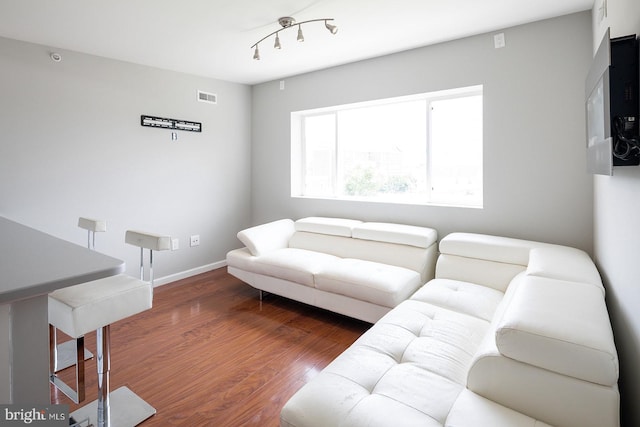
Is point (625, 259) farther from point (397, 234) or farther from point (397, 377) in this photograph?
point (397, 234)

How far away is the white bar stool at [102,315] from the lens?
1.34 m

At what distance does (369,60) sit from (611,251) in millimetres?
2796

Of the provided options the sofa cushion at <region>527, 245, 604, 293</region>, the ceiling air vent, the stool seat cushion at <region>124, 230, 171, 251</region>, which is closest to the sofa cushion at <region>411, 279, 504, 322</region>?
the sofa cushion at <region>527, 245, 604, 293</region>

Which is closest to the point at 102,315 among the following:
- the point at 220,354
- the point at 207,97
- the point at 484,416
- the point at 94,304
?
the point at 94,304

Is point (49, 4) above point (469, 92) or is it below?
above

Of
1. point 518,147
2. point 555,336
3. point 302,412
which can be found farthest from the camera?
point 518,147

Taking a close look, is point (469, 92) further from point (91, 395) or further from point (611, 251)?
point (91, 395)

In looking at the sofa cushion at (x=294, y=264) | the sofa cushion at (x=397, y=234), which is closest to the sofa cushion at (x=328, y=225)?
the sofa cushion at (x=397, y=234)

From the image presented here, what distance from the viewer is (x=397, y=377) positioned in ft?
4.70

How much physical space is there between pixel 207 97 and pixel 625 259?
4.29 m

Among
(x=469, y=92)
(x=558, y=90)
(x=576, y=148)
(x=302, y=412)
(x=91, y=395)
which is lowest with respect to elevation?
(x=91, y=395)

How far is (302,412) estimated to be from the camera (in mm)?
1256

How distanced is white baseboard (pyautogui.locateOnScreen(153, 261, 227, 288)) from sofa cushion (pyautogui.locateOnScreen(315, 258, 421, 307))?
6.92 ft

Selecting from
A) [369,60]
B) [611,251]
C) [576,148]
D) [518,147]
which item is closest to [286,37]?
[369,60]
